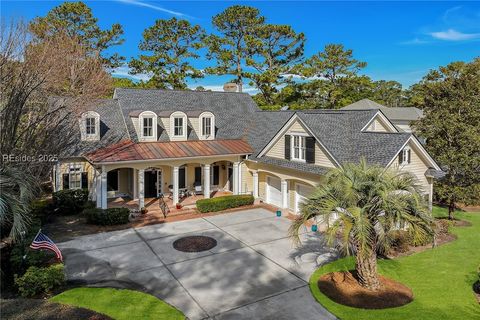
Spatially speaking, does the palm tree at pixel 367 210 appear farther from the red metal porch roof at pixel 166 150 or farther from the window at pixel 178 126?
the window at pixel 178 126

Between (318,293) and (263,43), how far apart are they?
39.0 metres

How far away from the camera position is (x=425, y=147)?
21.3 meters

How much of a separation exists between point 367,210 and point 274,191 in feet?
45.5

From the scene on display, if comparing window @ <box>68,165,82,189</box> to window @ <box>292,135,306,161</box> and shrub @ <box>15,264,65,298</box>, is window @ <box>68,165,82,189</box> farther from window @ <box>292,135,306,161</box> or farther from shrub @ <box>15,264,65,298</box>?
window @ <box>292,135,306,161</box>

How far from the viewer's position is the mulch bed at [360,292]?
1136 cm

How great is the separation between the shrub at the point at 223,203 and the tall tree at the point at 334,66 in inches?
1189

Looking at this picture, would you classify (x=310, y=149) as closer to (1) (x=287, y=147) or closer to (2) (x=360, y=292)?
(1) (x=287, y=147)

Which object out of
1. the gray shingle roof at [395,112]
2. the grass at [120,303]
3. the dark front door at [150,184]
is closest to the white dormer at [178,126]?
the dark front door at [150,184]

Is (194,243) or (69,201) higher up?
(69,201)

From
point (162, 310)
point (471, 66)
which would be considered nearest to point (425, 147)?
point (471, 66)

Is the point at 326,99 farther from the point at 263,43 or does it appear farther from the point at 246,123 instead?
the point at 246,123

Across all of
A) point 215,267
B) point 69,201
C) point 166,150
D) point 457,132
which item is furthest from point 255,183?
point 457,132

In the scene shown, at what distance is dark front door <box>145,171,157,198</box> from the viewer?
2614 centimetres

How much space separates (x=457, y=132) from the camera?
19.8 m
